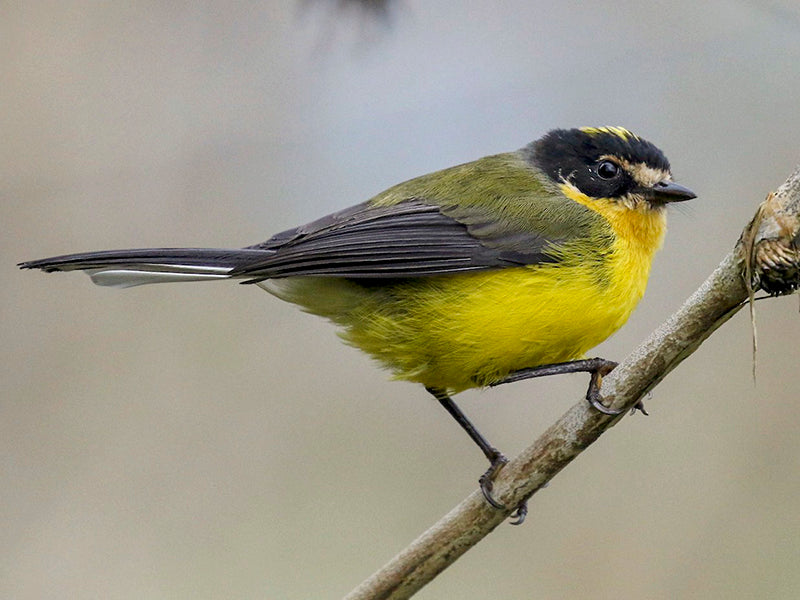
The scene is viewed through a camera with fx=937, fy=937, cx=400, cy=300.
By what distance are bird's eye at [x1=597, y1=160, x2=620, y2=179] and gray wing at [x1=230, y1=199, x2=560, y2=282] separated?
53cm

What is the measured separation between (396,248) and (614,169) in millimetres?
1059

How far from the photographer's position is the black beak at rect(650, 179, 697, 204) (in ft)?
12.6

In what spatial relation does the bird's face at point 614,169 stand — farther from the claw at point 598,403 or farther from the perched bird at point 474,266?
the claw at point 598,403

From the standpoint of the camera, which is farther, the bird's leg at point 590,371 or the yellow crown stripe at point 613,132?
the yellow crown stripe at point 613,132

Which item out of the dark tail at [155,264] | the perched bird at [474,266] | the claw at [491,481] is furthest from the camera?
the perched bird at [474,266]

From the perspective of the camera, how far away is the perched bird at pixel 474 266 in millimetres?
3500

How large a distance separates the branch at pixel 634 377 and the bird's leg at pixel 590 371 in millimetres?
28

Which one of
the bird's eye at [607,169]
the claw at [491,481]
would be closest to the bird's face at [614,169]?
the bird's eye at [607,169]

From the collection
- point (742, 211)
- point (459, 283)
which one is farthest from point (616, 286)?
point (742, 211)

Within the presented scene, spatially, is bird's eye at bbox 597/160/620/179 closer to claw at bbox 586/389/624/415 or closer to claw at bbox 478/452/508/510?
claw at bbox 478/452/508/510

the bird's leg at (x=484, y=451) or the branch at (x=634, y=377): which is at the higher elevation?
the branch at (x=634, y=377)

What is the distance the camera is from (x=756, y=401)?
5191mm

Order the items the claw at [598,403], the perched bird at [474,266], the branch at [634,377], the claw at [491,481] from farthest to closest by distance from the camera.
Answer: the perched bird at [474,266] < the claw at [491,481] < the claw at [598,403] < the branch at [634,377]

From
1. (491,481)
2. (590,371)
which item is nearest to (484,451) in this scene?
(491,481)
